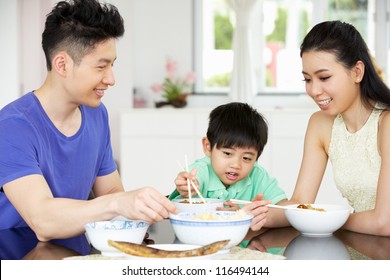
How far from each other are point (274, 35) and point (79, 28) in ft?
14.1

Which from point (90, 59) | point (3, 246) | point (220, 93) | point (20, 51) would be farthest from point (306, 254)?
point (220, 93)

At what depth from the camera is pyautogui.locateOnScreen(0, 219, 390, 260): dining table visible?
5.31 ft

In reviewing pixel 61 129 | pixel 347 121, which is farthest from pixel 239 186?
pixel 61 129

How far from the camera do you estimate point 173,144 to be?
→ 5676 millimetres

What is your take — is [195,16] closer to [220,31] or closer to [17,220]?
[220,31]

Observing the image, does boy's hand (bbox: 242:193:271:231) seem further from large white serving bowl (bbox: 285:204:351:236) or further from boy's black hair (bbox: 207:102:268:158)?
boy's black hair (bbox: 207:102:268:158)

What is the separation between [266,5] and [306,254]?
4.82 meters

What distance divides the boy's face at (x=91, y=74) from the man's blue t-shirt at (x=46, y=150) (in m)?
0.12

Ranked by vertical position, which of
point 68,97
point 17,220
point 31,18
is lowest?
point 17,220

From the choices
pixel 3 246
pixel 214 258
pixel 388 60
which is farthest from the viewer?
pixel 388 60

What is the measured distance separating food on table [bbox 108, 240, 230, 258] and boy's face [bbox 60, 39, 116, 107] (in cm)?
73

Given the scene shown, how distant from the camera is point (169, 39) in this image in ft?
20.4

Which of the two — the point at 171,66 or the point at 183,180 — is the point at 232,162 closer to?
the point at 183,180

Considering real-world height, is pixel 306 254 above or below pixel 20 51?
below
